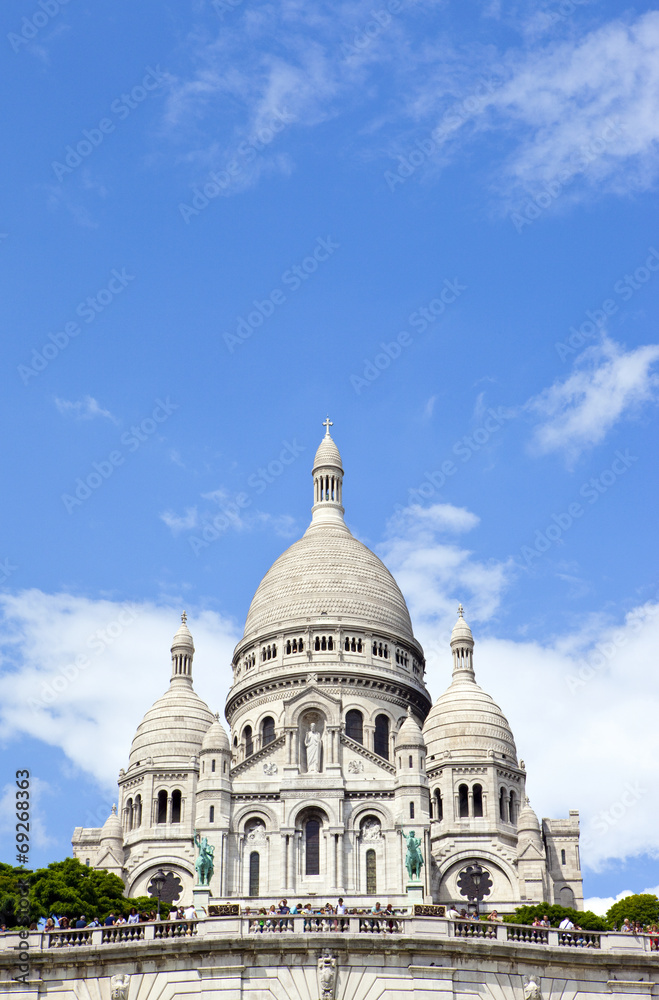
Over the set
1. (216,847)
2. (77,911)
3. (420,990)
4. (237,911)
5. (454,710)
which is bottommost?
(420,990)

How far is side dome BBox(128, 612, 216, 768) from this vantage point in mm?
93062

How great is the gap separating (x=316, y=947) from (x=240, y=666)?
6772 cm

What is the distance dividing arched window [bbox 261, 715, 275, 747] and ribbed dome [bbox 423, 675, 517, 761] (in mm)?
8960

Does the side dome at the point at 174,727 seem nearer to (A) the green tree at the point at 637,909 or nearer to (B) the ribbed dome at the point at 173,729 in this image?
(B) the ribbed dome at the point at 173,729

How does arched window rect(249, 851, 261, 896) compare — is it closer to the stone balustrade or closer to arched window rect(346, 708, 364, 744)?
arched window rect(346, 708, 364, 744)

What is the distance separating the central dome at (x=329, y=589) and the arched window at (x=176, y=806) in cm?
1274

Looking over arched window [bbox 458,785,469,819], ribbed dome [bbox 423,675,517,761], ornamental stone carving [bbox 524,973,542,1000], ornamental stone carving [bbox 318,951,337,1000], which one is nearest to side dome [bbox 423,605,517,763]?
ribbed dome [bbox 423,675,517,761]

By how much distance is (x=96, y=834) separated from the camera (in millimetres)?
96250

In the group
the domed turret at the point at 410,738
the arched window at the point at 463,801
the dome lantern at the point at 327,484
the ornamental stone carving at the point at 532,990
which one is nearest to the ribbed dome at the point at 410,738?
the domed turret at the point at 410,738

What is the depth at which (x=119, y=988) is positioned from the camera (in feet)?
110

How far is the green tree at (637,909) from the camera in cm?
7175

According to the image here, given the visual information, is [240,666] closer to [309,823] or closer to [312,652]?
[312,652]

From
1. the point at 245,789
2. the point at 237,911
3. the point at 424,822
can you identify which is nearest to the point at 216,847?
the point at 245,789

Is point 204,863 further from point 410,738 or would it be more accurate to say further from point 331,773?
point 410,738
